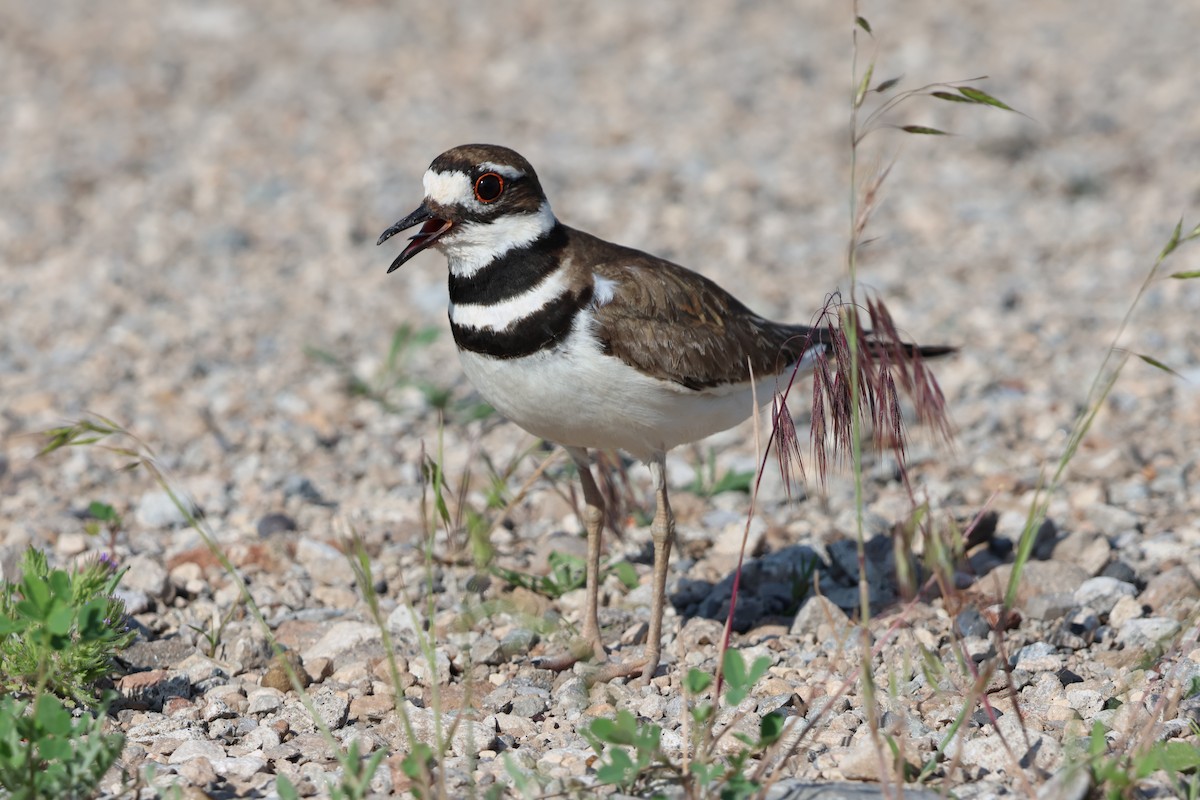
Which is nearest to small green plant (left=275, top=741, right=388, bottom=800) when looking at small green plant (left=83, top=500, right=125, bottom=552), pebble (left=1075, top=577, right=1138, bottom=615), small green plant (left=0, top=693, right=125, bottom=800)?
small green plant (left=0, top=693, right=125, bottom=800)

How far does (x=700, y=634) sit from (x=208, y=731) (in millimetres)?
1588

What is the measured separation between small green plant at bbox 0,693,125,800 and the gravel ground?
290 millimetres

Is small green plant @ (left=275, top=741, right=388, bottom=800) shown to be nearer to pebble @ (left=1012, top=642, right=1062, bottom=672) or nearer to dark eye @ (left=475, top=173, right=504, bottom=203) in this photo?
dark eye @ (left=475, top=173, right=504, bottom=203)

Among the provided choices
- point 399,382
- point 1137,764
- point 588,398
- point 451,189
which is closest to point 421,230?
point 451,189

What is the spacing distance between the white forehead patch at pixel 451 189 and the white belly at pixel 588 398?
453mm

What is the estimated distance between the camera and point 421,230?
4.13 m

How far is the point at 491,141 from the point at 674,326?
5630 mm

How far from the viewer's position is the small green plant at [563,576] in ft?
16.2

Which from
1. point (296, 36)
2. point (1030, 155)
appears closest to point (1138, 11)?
point (1030, 155)

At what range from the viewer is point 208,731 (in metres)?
3.89

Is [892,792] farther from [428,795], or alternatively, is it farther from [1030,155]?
[1030,155]

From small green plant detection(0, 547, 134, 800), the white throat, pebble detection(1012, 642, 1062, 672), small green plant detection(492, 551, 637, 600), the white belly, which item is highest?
the white throat

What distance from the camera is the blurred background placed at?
21.0 ft

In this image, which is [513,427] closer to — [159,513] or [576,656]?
[159,513]
